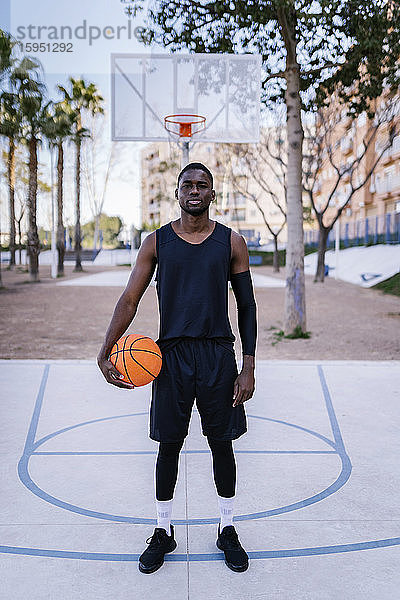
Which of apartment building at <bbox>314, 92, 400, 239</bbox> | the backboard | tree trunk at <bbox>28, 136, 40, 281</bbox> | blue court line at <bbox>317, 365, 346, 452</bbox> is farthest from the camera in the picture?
apartment building at <bbox>314, 92, 400, 239</bbox>

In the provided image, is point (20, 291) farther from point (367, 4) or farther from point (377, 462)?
point (377, 462)

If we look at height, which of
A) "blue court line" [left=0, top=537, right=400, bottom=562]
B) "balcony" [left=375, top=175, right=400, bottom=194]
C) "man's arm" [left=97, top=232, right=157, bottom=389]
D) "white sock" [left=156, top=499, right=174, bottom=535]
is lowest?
"blue court line" [left=0, top=537, right=400, bottom=562]

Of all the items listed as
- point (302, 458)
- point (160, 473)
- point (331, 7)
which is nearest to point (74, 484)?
point (160, 473)

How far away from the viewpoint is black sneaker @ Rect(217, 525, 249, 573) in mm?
3008

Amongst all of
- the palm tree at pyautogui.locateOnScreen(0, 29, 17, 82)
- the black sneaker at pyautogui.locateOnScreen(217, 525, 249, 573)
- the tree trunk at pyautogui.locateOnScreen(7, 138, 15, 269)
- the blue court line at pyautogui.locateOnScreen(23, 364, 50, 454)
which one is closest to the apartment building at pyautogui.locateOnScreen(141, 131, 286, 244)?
the tree trunk at pyautogui.locateOnScreen(7, 138, 15, 269)

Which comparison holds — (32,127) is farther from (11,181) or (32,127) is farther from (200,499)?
(200,499)

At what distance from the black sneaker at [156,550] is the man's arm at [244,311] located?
787 mm

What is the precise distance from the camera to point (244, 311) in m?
3.21

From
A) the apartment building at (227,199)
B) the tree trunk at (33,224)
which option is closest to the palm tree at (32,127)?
the tree trunk at (33,224)

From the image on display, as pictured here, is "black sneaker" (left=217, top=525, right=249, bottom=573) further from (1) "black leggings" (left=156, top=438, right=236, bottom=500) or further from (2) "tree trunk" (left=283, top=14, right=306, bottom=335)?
(2) "tree trunk" (left=283, top=14, right=306, bottom=335)

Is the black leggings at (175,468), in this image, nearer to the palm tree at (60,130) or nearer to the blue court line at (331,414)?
the blue court line at (331,414)

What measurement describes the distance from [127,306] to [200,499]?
1471 mm

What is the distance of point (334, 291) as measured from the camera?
22.0 metres

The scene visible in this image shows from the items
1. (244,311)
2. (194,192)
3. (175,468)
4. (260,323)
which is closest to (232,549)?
(175,468)
